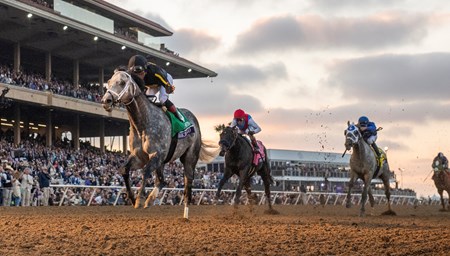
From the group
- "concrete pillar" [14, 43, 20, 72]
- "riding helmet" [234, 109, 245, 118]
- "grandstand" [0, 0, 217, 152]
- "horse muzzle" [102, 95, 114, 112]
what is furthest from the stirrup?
"concrete pillar" [14, 43, 20, 72]

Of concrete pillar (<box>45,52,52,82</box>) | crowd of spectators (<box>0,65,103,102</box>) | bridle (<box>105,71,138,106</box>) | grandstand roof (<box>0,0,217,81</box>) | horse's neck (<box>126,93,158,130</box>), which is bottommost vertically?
horse's neck (<box>126,93,158,130</box>)

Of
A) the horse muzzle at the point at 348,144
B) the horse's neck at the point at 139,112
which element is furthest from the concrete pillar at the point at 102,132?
the horse's neck at the point at 139,112

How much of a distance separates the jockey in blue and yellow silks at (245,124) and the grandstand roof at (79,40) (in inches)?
801

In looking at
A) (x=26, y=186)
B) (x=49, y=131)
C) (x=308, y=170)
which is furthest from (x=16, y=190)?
(x=308, y=170)

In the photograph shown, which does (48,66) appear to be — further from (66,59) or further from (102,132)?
(102,132)

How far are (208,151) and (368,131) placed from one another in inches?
203

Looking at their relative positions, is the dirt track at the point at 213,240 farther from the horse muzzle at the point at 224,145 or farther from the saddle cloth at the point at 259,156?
the saddle cloth at the point at 259,156

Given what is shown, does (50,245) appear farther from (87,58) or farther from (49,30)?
(87,58)

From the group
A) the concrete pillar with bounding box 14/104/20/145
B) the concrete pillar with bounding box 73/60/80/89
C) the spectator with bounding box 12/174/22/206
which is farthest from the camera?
the concrete pillar with bounding box 73/60/80/89

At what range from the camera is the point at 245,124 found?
15.1 meters

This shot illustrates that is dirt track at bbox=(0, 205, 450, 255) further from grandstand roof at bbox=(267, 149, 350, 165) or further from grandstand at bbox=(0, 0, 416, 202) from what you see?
grandstand roof at bbox=(267, 149, 350, 165)

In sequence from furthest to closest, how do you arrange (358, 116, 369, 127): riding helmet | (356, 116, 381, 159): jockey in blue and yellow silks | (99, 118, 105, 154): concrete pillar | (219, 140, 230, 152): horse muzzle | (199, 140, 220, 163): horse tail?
(99, 118, 105, 154): concrete pillar → (358, 116, 369, 127): riding helmet → (356, 116, 381, 159): jockey in blue and yellow silks → (219, 140, 230, 152): horse muzzle → (199, 140, 220, 163): horse tail

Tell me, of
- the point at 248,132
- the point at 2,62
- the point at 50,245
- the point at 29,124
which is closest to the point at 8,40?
the point at 2,62

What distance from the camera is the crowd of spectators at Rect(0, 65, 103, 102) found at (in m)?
33.4
